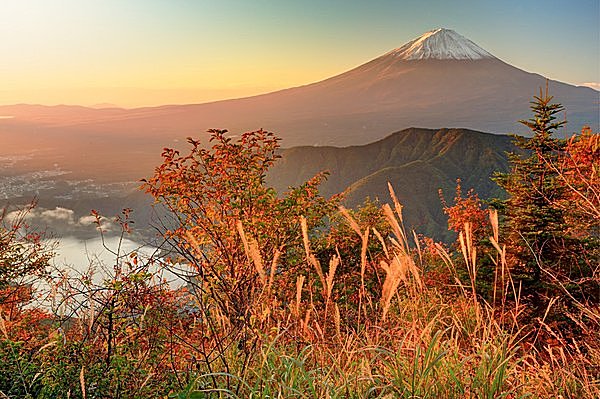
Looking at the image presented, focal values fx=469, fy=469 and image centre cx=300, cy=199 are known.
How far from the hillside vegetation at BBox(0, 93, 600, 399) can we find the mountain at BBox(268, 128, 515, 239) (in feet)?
238

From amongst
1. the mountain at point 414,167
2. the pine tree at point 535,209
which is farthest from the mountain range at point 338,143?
the pine tree at point 535,209

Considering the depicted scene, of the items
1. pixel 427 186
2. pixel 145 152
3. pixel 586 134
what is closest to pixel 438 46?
pixel 427 186

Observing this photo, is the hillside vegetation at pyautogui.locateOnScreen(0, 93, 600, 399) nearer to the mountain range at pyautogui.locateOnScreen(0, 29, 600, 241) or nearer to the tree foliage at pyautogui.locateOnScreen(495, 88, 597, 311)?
the tree foliage at pyautogui.locateOnScreen(495, 88, 597, 311)

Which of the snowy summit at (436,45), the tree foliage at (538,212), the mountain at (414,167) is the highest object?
the snowy summit at (436,45)

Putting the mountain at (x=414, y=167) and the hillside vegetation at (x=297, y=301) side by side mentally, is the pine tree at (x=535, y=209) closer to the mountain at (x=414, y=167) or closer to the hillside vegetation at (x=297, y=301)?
the hillside vegetation at (x=297, y=301)

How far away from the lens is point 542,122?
12.0 meters

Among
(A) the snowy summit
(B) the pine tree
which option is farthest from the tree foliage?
(A) the snowy summit

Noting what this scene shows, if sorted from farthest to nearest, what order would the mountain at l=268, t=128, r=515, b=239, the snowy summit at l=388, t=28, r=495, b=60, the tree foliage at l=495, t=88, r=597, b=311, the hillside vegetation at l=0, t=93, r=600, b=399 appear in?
1. the snowy summit at l=388, t=28, r=495, b=60
2. the mountain at l=268, t=128, r=515, b=239
3. the tree foliage at l=495, t=88, r=597, b=311
4. the hillside vegetation at l=0, t=93, r=600, b=399

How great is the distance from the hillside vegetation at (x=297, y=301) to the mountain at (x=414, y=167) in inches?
2861

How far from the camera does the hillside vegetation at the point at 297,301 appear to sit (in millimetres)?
2051

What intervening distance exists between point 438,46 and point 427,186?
105556 mm

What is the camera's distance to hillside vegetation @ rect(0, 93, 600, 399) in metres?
2.05

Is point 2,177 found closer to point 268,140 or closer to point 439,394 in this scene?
point 268,140

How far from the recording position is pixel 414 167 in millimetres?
106438
